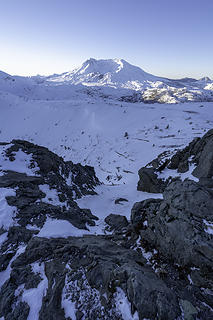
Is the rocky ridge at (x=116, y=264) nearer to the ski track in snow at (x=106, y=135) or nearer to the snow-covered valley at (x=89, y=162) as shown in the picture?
the snow-covered valley at (x=89, y=162)

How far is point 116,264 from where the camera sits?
4.78 metres

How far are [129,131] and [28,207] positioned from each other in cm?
2980

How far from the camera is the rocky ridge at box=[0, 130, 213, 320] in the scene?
3748 mm

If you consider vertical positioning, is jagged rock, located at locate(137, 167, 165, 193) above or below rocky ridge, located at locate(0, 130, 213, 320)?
below

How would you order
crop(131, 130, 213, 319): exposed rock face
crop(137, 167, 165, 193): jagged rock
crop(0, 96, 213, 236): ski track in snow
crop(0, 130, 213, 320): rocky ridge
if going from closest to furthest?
1. crop(0, 130, 213, 320): rocky ridge
2. crop(131, 130, 213, 319): exposed rock face
3. crop(137, 167, 165, 193): jagged rock
4. crop(0, 96, 213, 236): ski track in snow

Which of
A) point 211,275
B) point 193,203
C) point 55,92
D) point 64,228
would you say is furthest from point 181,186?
point 55,92

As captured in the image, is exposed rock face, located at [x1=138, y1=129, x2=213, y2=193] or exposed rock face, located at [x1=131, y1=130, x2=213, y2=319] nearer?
exposed rock face, located at [x1=131, y1=130, x2=213, y2=319]

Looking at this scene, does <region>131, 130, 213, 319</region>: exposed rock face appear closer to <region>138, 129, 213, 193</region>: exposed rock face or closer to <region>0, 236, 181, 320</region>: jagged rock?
<region>0, 236, 181, 320</region>: jagged rock

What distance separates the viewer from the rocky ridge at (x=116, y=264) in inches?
148

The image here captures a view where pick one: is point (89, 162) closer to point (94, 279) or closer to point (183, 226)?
point (183, 226)

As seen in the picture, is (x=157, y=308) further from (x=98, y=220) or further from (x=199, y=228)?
(x=98, y=220)

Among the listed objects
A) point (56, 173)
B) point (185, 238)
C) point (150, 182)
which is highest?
point (185, 238)

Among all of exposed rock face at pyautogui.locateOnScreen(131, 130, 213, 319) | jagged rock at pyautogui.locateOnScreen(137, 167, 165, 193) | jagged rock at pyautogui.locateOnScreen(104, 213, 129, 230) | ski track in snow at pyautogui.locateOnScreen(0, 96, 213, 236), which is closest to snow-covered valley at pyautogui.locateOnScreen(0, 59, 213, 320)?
ski track in snow at pyautogui.locateOnScreen(0, 96, 213, 236)

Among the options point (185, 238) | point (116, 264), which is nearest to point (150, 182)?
point (185, 238)
